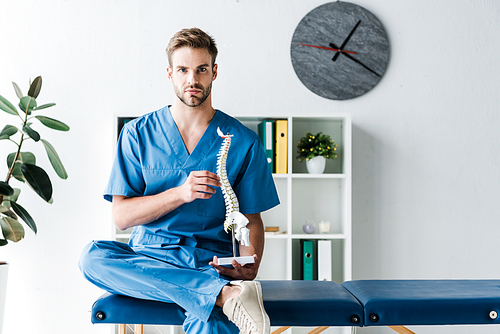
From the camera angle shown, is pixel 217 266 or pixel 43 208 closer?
pixel 217 266

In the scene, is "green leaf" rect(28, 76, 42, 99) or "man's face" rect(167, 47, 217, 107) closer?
Answer: "man's face" rect(167, 47, 217, 107)

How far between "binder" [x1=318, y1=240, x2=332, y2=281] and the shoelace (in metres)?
1.22

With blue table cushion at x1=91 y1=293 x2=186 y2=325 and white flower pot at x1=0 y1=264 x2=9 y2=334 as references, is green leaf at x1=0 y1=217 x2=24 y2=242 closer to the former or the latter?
white flower pot at x1=0 y1=264 x2=9 y2=334

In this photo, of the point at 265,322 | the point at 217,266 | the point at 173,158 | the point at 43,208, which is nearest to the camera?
the point at 265,322

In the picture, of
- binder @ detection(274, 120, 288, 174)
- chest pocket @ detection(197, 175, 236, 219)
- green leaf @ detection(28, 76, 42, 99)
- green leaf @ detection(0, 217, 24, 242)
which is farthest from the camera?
binder @ detection(274, 120, 288, 174)

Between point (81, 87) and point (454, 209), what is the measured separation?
2.27 m

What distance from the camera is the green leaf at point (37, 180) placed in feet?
6.81

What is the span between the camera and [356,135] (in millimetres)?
2564

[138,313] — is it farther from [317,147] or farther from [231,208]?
[317,147]

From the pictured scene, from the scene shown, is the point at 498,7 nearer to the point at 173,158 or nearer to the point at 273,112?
the point at 273,112

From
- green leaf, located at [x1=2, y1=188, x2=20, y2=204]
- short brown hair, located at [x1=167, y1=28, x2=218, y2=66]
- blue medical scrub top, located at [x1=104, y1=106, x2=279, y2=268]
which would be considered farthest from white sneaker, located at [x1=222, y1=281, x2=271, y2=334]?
green leaf, located at [x1=2, y1=188, x2=20, y2=204]

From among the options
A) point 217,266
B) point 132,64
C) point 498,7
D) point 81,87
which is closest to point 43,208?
point 81,87

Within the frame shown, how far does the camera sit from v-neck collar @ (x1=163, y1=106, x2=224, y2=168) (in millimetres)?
1537

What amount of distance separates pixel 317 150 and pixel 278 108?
0.36m
